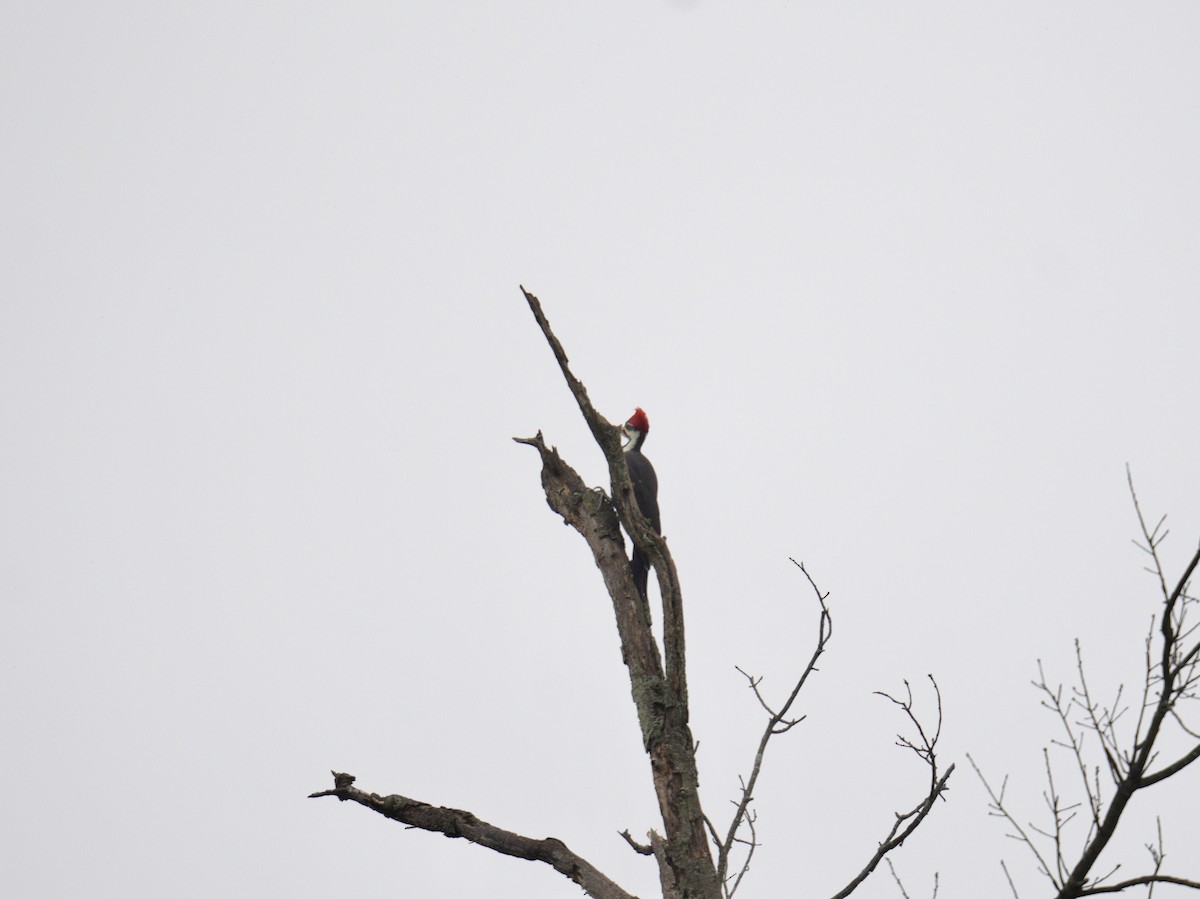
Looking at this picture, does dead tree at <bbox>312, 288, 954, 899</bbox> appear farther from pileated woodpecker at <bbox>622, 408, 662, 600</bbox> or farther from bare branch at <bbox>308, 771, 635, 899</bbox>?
pileated woodpecker at <bbox>622, 408, 662, 600</bbox>

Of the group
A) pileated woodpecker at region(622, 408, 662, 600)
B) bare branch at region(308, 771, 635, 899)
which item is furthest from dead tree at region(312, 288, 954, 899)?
pileated woodpecker at region(622, 408, 662, 600)

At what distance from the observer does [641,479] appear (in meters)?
6.25

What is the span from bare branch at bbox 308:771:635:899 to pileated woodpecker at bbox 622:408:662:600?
1568 millimetres

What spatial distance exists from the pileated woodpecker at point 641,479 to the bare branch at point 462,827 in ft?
5.14

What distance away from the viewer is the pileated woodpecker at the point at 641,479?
195 inches

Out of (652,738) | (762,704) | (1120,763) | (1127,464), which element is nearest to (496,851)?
(652,738)

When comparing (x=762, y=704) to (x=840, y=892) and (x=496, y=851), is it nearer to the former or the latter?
(x=840, y=892)

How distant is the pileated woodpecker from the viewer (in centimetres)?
496

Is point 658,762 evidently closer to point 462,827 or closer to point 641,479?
point 462,827

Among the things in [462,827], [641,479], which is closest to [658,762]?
[462,827]

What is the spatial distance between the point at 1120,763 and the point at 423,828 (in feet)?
7.01

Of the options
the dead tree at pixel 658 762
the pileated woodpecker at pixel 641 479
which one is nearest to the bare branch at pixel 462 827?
the dead tree at pixel 658 762

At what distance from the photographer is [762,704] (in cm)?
337

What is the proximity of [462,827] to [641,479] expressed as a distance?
3.21 metres
